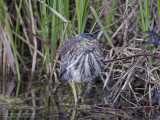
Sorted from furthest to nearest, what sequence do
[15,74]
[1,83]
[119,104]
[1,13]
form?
[15,74], [1,83], [1,13], [119,104]

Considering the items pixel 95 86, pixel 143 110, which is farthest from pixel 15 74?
pixel 143 110

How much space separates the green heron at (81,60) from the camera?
3.43 meters

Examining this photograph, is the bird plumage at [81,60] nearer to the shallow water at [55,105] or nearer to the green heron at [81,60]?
the green heron at [81,60]

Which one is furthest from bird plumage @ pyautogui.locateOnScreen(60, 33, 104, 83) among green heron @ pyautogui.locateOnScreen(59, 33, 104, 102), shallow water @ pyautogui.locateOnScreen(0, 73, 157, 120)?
shallow water @ pyautogui.locateOnScreen(0, 73, 157, 120)

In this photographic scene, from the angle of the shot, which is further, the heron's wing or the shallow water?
the heron's wing

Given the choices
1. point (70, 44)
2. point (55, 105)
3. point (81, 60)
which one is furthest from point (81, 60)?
point (55, 105)

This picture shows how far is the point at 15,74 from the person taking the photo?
198 inches

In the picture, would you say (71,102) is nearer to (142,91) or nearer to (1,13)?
(142,91)

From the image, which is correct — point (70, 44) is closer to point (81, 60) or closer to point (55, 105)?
point (81, 60)

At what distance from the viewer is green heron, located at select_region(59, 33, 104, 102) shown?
135 inches

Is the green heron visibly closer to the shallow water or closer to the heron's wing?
the heron's wing

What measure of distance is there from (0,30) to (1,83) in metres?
0.88

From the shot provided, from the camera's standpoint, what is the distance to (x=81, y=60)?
3533 mm

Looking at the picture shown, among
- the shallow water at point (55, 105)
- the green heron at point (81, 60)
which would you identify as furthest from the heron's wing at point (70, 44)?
the shallow water at point (55, 105)
